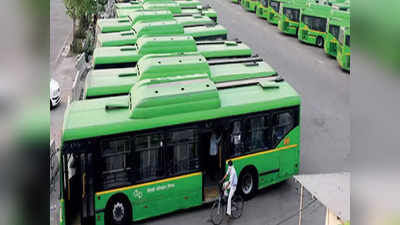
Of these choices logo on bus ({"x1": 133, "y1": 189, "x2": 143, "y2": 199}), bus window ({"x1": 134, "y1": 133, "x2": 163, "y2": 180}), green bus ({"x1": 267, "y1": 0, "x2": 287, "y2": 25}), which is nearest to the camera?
bus window ({"x1": 134, "y1": 133, "x2": 163, "y2": 180})

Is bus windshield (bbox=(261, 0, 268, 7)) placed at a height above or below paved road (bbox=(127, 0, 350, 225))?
above

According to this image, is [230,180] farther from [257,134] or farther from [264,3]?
[264,3]

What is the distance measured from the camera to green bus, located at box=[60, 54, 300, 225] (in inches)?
352

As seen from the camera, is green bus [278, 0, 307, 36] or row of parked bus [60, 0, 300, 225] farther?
green bus [278, 0, 307, 36]

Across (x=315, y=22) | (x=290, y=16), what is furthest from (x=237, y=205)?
(x=290, y=16)

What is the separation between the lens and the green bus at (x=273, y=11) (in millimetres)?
33312

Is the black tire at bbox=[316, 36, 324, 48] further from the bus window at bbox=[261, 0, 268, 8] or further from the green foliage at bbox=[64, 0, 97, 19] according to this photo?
the green foliage at bbox=[64, 0, 97, 19]

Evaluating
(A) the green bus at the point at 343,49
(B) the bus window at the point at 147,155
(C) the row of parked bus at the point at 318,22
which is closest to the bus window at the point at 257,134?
(B) the bus window at the point at 147,155

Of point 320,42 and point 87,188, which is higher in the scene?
point 320,42

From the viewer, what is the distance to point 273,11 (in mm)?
34250

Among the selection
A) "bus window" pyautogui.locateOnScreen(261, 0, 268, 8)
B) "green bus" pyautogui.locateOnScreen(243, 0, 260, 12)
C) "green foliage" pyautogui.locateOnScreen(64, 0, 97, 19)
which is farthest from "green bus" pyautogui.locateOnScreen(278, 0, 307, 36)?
"green foliage" pyautogui.locateOnScreen(64, 0, 97, 19)

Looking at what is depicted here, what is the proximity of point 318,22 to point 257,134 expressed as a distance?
18478mm

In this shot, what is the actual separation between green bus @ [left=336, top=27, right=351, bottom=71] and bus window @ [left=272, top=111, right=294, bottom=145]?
1176cm
